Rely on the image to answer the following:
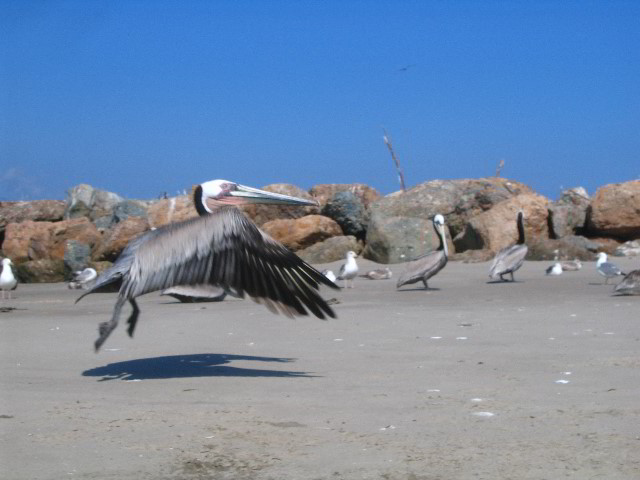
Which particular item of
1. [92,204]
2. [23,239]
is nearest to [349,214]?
[23,239]

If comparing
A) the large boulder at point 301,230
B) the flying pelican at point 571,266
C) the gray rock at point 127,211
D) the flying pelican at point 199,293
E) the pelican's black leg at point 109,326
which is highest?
the gray rock at point 127,211

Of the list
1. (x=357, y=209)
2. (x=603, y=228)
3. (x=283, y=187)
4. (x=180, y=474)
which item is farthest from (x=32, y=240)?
(x=180, y=474)

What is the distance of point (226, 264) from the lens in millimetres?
5109

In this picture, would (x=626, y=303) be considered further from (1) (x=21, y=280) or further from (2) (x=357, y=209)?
(1) (x=21, y=280)

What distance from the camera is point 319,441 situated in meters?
3.41

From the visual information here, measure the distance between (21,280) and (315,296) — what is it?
1270cm

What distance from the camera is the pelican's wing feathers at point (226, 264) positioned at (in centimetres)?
493

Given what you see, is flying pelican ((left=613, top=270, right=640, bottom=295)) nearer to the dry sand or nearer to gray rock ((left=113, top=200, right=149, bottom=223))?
the dry sand

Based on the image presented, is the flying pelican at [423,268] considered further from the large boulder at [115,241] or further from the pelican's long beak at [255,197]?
the large boulder at [115,241]

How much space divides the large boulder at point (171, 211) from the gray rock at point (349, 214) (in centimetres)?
387

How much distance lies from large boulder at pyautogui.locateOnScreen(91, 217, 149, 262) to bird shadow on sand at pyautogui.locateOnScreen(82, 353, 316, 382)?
12567 mm

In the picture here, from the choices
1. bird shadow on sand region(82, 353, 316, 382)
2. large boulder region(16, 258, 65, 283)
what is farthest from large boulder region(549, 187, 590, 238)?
bird shadow on sand region(82, 353, 316, 382)

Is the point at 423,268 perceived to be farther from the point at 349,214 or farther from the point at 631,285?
the point at 349,214

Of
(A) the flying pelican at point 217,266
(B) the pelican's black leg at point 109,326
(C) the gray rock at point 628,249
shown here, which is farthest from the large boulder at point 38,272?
(B) the pelican's black leg at point 109,326
